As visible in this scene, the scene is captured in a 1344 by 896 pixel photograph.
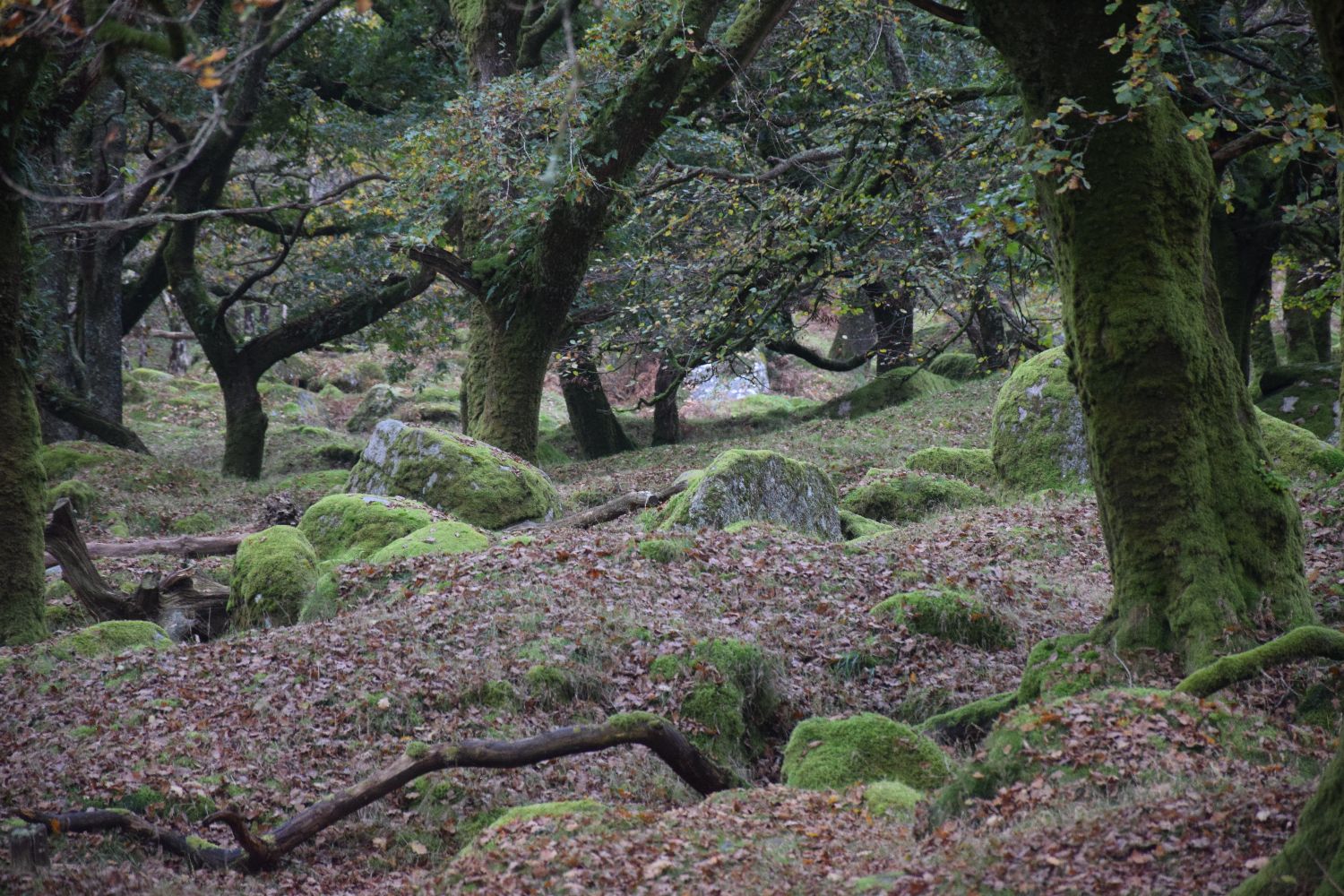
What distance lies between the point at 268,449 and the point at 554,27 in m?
13.8

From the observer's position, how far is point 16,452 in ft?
29.3

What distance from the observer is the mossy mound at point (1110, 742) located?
4.77 metres

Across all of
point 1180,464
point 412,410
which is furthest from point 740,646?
point 412,410

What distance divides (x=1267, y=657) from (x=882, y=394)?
1915 cm

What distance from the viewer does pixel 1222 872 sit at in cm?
355

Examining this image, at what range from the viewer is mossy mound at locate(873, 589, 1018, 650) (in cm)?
836

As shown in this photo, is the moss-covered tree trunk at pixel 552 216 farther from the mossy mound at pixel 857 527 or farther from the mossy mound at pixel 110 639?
the mossy mound at pixel 110 639

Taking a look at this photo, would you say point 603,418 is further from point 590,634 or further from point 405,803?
point 405,803

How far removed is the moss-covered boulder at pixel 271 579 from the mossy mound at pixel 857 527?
6.02m

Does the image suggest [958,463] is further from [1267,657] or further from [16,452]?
[16,452]

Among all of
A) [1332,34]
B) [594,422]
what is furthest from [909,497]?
[594,422]

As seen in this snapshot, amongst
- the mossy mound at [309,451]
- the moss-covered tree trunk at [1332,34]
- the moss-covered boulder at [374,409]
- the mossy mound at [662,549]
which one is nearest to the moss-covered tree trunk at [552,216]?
the mossy mound at [662,549]

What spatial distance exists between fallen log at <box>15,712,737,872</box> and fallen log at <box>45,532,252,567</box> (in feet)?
27.2

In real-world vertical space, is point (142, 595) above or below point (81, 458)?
below
